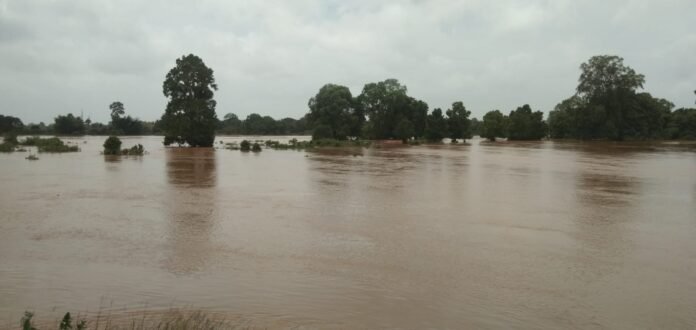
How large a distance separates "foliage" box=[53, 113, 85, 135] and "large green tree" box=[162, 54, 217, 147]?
69851mm

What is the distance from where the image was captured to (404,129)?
85.6 metres

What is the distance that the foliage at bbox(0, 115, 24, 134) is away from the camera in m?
88.3

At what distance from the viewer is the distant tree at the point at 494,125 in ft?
394

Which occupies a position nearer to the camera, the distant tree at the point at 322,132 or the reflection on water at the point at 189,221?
the reflection on water at the point at 189,221

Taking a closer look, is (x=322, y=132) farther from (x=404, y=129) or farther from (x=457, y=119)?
(x=457, y=119)

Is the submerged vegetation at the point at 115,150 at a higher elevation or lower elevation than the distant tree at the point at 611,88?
lower

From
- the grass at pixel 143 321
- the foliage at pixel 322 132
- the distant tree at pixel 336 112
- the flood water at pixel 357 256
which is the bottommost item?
the flood water at pixel 357 256

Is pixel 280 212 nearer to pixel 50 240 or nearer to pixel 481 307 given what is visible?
pixel 50 240

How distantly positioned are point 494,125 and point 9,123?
10192 centimetres

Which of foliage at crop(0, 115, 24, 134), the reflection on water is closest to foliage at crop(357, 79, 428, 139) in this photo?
foliage at crop(0, 115, 24, 134)

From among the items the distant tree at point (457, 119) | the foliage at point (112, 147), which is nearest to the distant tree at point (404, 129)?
the distant tree at point (457, 119)

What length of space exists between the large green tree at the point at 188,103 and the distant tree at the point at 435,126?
1816 inches

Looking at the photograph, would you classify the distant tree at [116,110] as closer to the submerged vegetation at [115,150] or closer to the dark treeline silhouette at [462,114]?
the dark treeline silhouette at [462,114]

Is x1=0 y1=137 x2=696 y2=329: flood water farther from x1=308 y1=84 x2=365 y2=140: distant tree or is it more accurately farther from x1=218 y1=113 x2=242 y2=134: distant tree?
x1=218 y1=113 x2=242 y2=134: distant tree
